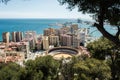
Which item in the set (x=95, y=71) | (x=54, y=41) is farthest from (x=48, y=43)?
(x=95, y=71)

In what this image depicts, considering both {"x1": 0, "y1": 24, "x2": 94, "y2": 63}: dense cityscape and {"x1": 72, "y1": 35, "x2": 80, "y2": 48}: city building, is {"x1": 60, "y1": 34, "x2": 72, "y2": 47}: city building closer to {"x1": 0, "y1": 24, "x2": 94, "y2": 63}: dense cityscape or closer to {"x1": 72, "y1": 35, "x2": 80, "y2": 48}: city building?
{"x1": 0, "y1": 24, "x2": 94, "y2": 63}: dense cityscape

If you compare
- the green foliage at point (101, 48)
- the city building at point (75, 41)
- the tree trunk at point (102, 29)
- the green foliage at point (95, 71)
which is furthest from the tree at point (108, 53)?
the city building at point (75, 41)

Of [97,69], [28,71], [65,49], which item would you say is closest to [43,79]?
[28,71]

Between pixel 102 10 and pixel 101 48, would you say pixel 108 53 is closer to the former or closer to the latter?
pixel 101 48

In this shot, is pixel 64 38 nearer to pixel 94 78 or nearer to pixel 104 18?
pixel 94 78

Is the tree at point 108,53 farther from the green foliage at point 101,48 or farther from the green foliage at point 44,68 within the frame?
the green foliage at point 44,68

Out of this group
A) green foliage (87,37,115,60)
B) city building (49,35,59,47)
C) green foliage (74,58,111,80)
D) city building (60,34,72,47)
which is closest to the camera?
green foliage (74,58,111,80)

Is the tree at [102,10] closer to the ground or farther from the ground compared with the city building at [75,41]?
farther from the ground

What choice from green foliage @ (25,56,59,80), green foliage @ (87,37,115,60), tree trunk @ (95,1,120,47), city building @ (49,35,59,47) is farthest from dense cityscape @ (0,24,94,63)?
tree trunk @ (95,1,120,47)
